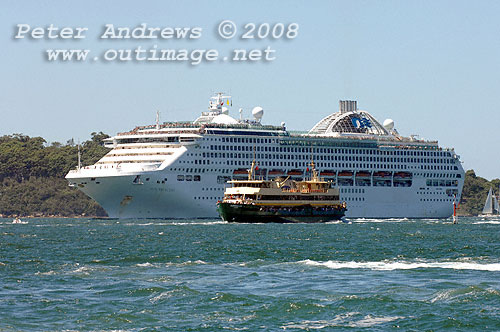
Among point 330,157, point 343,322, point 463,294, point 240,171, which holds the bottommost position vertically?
point 343,322

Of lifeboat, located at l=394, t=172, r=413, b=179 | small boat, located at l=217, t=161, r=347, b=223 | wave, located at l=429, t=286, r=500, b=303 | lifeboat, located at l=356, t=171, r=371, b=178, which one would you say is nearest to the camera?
wave, located at l=429, t=286, r=500, b=303

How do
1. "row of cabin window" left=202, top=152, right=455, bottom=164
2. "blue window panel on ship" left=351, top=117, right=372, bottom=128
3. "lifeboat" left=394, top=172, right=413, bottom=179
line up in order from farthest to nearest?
"blue window panel on ship" left=351, top=117, right=372, bottom=128, "lifeboat" left=394, top=172, right=413, bottom=179, "row of cabin window" left=202, top=152, right=455, bottom=164

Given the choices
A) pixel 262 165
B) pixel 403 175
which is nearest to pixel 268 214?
pixel 262 165

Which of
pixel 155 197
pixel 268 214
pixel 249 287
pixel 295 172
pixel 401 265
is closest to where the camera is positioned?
pixel 249 287

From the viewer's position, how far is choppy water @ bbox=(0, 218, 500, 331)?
36.2m

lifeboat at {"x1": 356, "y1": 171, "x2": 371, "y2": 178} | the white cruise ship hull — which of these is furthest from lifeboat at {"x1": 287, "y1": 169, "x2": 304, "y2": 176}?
the white cruise ship hull

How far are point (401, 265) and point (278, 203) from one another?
194 feet

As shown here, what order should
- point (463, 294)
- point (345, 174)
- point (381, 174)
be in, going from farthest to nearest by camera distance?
point (381, 174) → point (345, 174) → point (463, 294)

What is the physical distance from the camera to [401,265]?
53.8 metres

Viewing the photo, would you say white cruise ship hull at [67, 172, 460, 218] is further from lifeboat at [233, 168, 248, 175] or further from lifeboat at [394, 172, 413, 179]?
lifeboat at [394, 172, 413, 179]

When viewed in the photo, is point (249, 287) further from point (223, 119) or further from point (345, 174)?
point (345, 174)

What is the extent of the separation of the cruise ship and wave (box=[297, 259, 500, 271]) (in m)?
74.6

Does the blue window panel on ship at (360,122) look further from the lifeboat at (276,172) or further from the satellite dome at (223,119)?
the satellite dome at (223,119)

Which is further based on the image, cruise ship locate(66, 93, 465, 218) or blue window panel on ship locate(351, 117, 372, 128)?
blue window panel on ship locate(351, 117, 372, 128)
